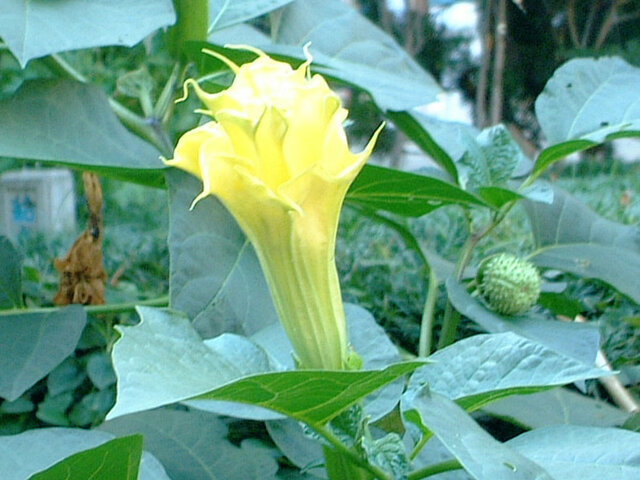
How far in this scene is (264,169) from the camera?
13.2 inches

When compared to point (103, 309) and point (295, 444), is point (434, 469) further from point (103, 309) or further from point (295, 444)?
point (103, 309)

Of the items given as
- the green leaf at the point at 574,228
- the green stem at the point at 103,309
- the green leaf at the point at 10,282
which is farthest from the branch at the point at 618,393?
the green leaf at the point at 10,282

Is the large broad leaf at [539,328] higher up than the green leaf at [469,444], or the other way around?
the green leaf at [469,444]

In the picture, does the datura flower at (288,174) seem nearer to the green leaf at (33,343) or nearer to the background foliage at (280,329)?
the background foliage at (280,329)

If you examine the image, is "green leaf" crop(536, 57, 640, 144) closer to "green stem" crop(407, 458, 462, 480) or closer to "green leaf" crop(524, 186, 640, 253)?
"green leaf" crop(524, 186, 640, 253)

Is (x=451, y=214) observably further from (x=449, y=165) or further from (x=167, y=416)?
(x=167, y=416)

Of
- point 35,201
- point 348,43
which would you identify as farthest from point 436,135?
point 35,201

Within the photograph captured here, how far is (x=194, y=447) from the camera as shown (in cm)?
47

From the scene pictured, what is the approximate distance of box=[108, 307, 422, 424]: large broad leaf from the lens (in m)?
0.28

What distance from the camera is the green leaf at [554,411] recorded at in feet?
1.64

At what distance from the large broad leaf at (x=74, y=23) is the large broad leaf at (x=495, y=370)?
293 millimetres

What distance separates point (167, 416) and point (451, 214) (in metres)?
0.66

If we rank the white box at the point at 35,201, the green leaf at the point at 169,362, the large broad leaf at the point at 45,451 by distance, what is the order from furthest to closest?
the white box at the point at 35,201 → the large broad leaf at the point at 45,451 → the green leaf at the point at 169,362

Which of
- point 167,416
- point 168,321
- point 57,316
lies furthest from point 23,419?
point 168,321
